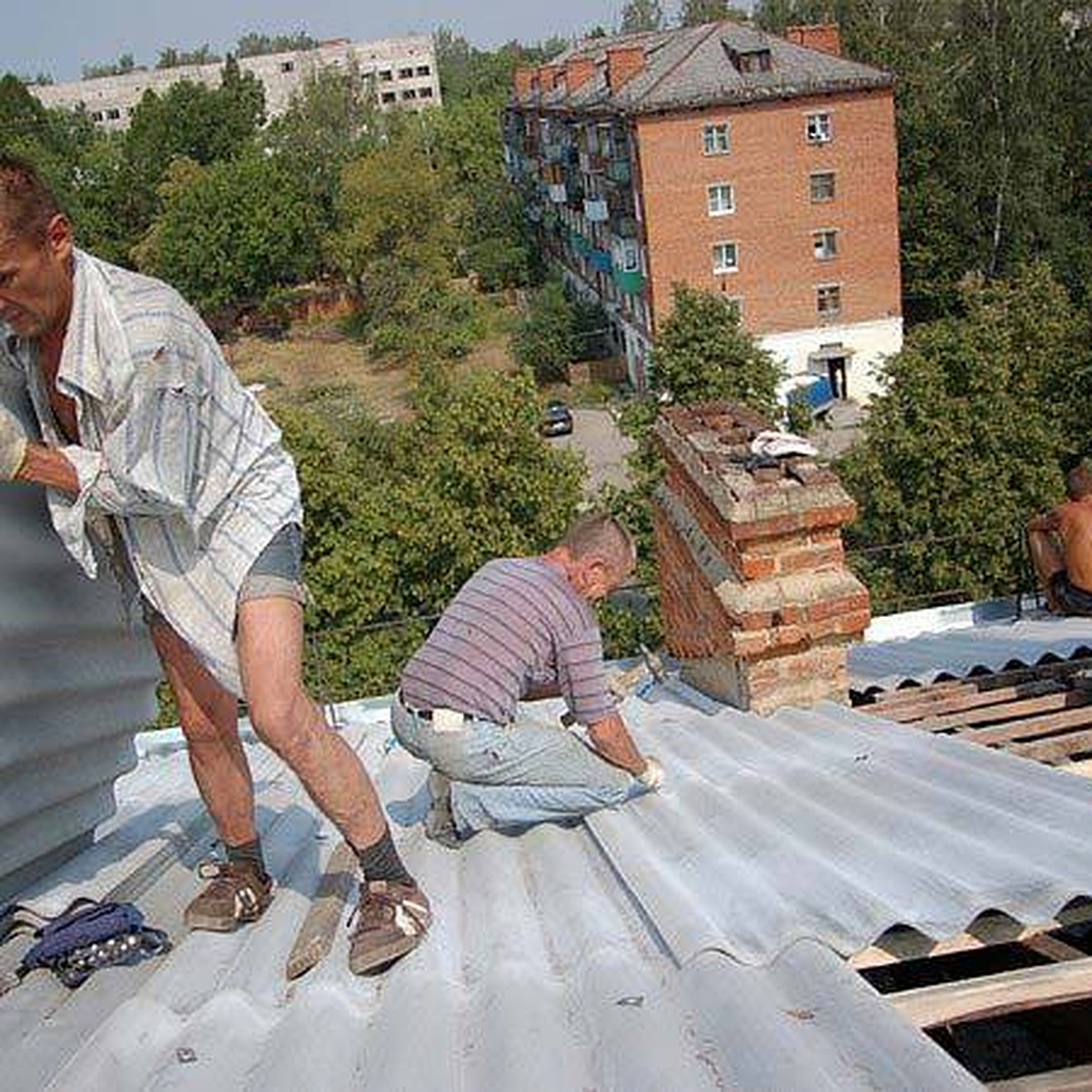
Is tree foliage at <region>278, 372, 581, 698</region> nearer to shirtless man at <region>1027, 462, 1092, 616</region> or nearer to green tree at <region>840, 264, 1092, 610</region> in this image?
green tree at <region>840, 264, 1092, 610</region>

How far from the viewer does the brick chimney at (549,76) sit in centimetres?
3824

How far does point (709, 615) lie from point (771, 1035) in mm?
3185

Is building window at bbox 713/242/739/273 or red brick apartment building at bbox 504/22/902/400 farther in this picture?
building window at bbox 713/242/739/273

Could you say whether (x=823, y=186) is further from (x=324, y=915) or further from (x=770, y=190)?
(x=324, y=915)

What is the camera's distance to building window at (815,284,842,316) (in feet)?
94.2

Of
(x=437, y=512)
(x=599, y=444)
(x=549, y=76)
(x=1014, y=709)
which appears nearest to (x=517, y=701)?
(x=1014, y=709)

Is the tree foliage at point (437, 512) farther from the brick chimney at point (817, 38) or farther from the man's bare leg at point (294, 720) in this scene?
the brick chimney at point (817, 38)

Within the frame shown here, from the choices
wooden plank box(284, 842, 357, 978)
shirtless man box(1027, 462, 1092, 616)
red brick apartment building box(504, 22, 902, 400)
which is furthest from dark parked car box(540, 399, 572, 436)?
wooden plank box(284, 842, 357, 978)

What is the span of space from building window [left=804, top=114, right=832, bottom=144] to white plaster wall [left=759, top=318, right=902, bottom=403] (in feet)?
13.4

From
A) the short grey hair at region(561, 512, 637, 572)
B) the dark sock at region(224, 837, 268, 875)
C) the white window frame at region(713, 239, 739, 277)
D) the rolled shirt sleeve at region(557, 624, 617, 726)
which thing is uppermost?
the white window frame at region(713, 239, 739, 277)

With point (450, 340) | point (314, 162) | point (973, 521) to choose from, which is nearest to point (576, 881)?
point (973, 521)

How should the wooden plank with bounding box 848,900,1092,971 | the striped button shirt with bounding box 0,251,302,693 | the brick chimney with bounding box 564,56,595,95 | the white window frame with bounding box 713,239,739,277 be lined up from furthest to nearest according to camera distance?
the brick chimney with bounding box 564,56,595,95 → the white window frame with bounding box 713,239,739,277 → the striped button shirt with bounding box 0,251,302,693 → the wooden plank with bounding box 848,900,1092,971

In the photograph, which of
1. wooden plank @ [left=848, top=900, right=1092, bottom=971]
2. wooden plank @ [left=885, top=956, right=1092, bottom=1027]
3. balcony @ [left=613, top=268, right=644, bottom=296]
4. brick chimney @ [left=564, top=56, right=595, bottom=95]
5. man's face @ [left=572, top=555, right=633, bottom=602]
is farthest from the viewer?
brick chimney @ [left=564, top=56, right=595, bottom=95]

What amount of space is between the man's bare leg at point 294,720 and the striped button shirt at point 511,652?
1.89 ft
